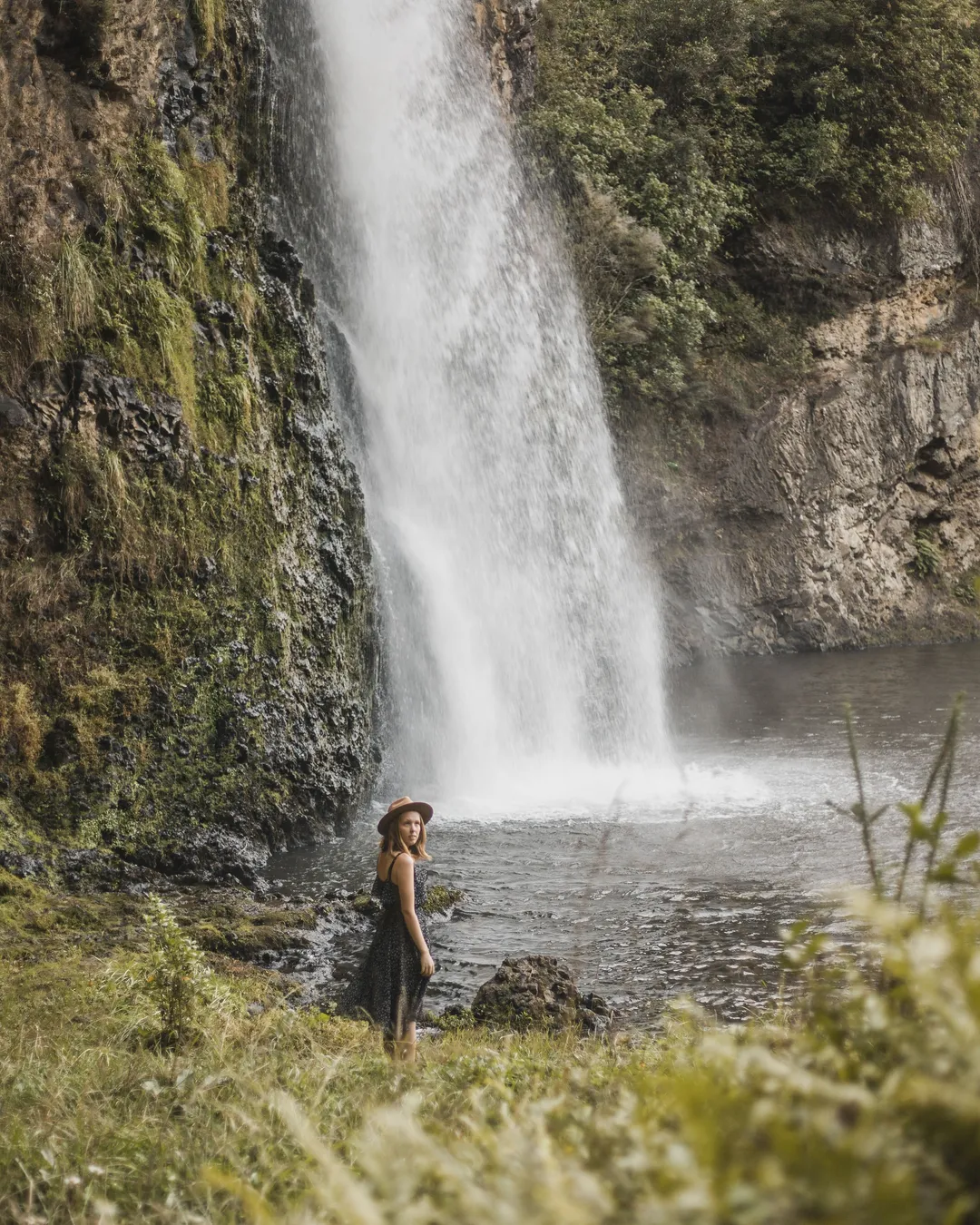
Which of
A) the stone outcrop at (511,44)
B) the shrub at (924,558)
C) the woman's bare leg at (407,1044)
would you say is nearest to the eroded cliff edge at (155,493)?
the woman's bare leg at (407,1044)

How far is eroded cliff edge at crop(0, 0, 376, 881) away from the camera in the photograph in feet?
26.4

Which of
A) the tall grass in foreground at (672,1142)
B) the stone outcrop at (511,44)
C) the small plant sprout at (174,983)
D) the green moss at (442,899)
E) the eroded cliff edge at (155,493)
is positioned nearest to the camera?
the tall grass in foreground at (672,1142)

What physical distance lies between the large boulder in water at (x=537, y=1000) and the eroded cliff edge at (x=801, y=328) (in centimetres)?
1635

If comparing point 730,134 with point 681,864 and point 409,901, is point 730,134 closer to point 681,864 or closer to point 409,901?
point 681,864

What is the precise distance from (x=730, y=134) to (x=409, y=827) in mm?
21007

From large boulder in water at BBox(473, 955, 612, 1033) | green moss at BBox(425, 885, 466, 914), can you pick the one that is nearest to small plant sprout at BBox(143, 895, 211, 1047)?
large boulder in water at BBox(473, 955, 612, 1033)

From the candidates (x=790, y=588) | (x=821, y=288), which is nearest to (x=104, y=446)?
(x=790, y=588)

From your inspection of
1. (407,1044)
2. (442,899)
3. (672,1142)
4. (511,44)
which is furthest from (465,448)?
(672,1142)

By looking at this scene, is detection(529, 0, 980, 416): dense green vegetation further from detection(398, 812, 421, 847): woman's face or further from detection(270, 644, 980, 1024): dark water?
detection(398, 812, 421, 847): woman's face

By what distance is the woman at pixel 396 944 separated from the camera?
5422 millimetres

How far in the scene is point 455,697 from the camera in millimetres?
12758

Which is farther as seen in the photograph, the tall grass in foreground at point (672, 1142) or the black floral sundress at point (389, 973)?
the black floral sundress at point (389, 973)

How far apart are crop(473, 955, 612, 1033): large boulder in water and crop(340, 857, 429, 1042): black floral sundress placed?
1.39ft

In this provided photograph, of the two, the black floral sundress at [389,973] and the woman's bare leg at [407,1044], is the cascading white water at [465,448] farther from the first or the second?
the woman's bare leg at [407,1044]
